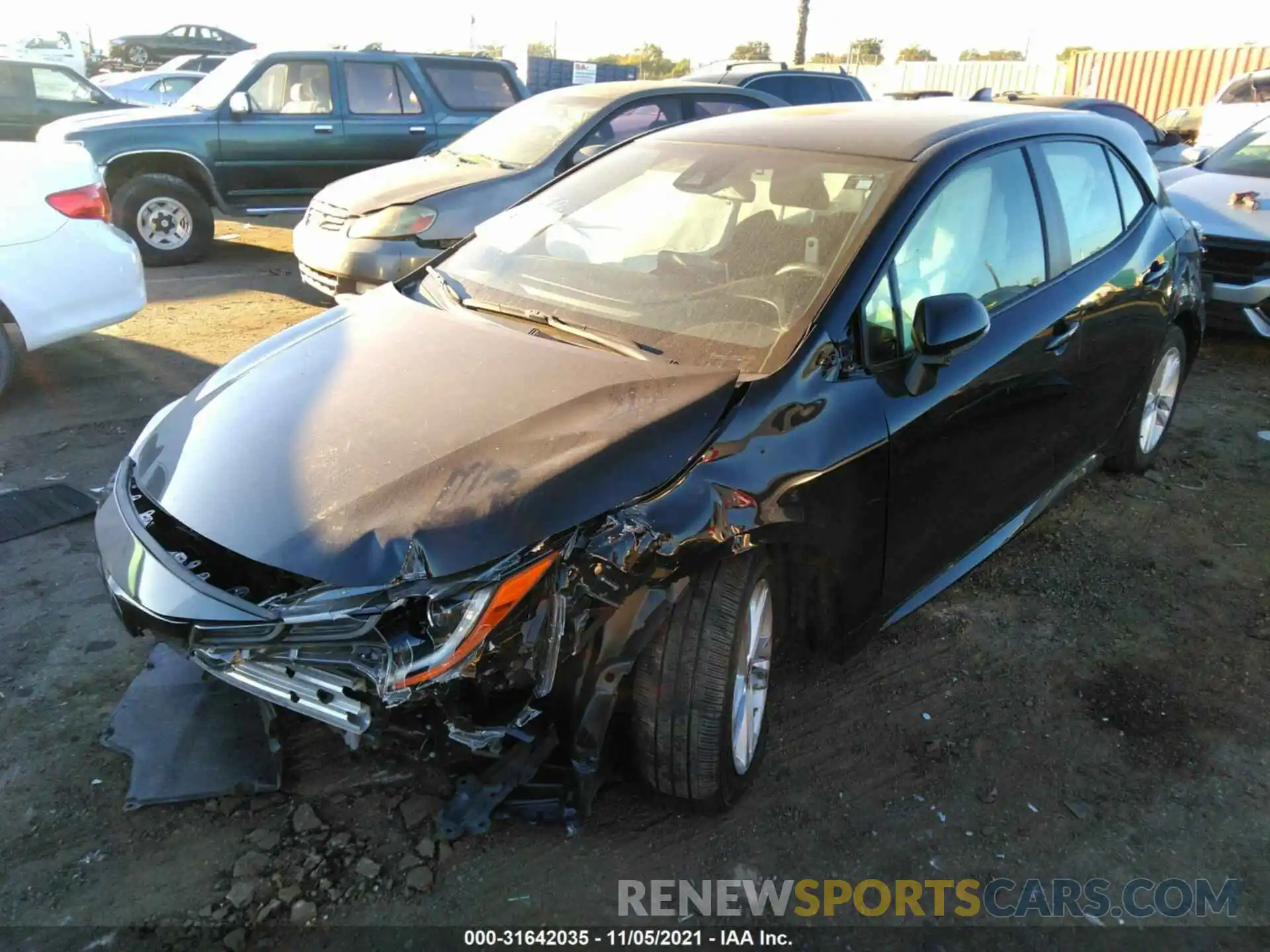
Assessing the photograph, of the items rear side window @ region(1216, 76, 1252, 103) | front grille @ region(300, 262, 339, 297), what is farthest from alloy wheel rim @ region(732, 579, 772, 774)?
rear side window @ region(1216, 76, 1252, 103)

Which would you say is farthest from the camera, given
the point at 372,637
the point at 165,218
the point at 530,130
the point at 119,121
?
the point at 165,218

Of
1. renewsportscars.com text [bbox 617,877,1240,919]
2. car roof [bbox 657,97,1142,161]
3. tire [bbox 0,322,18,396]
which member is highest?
car roof [bbox 657,97,1142,161]

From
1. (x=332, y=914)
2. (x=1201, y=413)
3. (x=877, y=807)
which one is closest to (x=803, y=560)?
(x=877, y=807)

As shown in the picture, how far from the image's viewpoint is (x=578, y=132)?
702 cm

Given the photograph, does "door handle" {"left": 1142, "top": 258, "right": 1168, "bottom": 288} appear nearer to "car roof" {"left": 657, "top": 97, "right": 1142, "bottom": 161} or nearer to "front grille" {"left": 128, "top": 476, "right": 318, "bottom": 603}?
"car roof" {"left": 657, "top": 97, "right": 1142, "bottom": 161}

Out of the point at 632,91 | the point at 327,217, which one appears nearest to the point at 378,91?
the point at 327,217

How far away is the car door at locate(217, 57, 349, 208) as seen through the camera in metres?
9.04

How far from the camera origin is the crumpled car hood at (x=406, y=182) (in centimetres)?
662

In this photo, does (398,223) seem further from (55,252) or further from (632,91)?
(632,91)

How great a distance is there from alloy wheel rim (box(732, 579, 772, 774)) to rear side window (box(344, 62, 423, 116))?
858 cm

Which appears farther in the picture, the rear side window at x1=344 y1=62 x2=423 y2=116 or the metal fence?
the metal fence

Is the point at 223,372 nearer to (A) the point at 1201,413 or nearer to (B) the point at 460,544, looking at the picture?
(B) the point at 460,544

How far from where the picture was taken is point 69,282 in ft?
17.5

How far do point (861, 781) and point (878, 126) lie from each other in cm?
215
